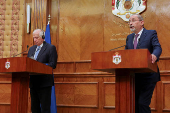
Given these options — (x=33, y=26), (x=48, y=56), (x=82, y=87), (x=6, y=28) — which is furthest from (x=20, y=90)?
(x=6, y=28)

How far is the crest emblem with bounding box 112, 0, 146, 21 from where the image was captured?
16.6ft

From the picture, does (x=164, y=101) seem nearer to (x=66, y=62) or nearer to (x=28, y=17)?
(x=66, y=62)

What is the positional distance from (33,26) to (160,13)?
274 centimetres

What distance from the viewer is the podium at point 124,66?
2262 mm

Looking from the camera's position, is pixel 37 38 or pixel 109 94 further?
pixel 109 94

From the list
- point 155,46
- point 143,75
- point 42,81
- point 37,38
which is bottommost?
point 42,81

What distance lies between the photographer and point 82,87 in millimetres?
5172

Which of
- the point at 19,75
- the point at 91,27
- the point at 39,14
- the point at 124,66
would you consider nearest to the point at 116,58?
the point at 124,66

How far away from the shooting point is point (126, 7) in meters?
5.18

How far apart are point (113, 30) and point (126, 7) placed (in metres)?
0.55

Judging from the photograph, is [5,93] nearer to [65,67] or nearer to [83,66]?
[65,67]

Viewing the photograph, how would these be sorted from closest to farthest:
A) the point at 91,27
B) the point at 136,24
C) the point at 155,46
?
the point at 155,46, the point at 136,24, the point at 91,27

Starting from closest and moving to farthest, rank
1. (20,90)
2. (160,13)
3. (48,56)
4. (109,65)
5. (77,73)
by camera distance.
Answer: (109,65)
(20,90)
(48,56)
(160,13)
(77,73)

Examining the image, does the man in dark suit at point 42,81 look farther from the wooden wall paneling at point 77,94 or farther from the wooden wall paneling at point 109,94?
the wooden wall paneling at point 109,94
